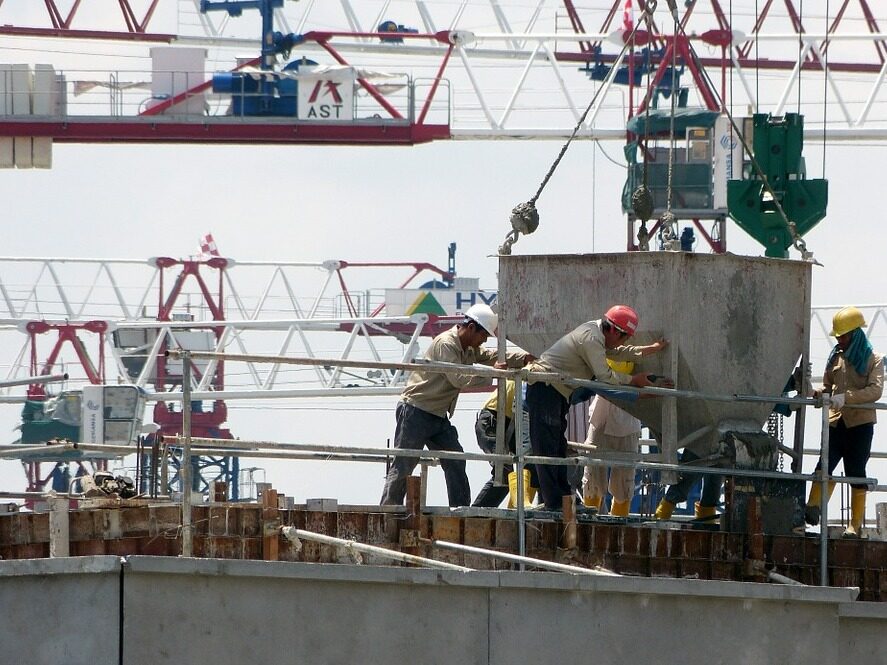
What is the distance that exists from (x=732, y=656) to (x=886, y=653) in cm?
129

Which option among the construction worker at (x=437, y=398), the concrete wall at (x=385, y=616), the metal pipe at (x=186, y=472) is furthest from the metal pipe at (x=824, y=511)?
the metal pipe at (x=186, y=472)

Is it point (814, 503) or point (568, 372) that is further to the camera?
point (814, 503)

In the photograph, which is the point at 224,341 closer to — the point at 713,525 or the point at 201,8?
the point at 201,8

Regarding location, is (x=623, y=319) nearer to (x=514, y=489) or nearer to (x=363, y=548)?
(x=514, y=489)

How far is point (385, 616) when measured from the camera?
11.6m

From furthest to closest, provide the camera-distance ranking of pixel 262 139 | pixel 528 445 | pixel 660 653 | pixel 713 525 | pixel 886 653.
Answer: pixel 262 139
pixel 528 445
pixel 713 525
pixel 886 653
pixel 660 653

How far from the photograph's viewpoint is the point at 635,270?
48.9ft

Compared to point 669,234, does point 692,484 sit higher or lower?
lower

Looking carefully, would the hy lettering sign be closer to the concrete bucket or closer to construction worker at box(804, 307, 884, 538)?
construction worker at box(804, 307, 884, 538)

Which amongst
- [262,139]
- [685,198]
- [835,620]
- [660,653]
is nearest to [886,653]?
[835,620]

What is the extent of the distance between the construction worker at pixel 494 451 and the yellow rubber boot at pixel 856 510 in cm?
248

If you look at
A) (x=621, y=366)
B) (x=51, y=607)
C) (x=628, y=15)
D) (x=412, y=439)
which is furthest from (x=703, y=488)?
(x=628, y=15)

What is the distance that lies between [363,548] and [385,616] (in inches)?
26.6

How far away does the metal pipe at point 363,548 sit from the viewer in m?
12.0
